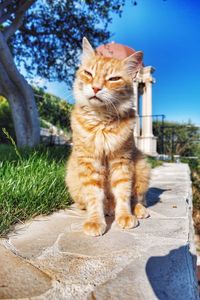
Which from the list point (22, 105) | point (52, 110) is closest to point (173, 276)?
point (22, 105)

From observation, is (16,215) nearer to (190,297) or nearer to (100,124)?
(100,124)

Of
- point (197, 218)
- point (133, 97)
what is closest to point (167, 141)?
point (197, 218)

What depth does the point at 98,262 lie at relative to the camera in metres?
1.60

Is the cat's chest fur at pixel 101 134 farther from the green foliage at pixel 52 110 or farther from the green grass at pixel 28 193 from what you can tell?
the green foliage at pixel 52 110

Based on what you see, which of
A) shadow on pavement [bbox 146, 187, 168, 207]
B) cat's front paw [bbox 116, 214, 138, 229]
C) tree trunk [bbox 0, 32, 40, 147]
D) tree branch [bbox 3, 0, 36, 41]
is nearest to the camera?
cat's front paw [bbox 116, 214, 138, 229]

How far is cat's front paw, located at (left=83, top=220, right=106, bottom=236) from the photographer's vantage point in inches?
80.1

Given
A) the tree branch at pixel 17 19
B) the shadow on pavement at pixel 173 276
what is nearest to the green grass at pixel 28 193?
the shadow on pavement at pixel 173 276

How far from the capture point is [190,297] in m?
1.23

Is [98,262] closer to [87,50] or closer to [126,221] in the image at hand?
[126,221]

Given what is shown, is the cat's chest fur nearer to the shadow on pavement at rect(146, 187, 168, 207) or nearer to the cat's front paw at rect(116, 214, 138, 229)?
the cat's front paw at rect(116, 214, 138, 229)

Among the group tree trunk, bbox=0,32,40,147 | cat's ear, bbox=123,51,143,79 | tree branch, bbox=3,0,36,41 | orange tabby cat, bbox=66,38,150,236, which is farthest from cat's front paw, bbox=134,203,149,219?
tree branch, bbox=3,0,36,41

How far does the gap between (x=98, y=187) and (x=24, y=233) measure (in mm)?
639

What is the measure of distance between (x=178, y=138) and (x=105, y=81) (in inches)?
560

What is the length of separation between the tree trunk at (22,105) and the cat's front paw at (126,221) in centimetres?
508
